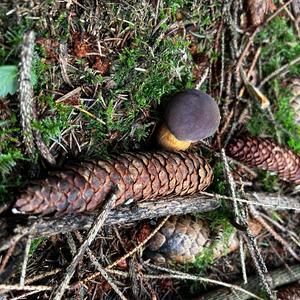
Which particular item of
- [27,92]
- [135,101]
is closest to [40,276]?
[27,92]

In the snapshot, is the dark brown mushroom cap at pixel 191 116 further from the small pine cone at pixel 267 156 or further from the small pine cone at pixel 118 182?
the small pine cone at pixel 267 156

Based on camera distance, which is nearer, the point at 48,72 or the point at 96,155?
the point at 48,72

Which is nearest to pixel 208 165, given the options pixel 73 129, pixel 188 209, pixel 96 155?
pixel 188 209

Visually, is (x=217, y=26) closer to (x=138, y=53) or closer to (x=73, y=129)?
(x=138, y=53)

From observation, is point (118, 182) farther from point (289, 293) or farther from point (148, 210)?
point (289, 293)

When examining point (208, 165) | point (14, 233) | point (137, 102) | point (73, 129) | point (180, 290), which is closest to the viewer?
point (14, 233)

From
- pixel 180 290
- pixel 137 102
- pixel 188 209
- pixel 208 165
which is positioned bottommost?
pixel 180 290

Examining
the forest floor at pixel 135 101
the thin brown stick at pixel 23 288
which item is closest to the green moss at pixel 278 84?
the forest floor at pixel 135 101
